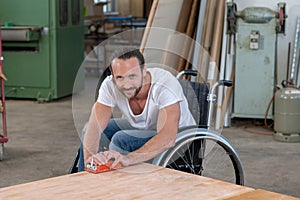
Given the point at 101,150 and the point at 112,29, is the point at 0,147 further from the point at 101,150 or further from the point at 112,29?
the point at 112,29

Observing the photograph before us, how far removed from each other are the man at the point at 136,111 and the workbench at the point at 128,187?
125 millimetres

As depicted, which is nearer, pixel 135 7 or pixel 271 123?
pixel 271 123

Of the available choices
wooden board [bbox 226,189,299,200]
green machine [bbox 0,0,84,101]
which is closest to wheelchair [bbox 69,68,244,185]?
wooden board [bbox 226,189,299,200]

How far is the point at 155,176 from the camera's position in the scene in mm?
2262

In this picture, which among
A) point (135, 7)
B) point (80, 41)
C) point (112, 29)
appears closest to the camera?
point (80, 41)

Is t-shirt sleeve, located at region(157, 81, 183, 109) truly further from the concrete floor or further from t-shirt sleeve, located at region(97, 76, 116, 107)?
the concrete floor

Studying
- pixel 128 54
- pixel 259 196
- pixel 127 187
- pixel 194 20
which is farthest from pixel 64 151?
pixel 259 196

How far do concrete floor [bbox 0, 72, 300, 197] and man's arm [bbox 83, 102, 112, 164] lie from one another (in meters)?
0.05

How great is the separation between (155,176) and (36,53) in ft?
13.8

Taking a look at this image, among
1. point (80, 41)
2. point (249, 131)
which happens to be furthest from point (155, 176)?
point (80, 41)

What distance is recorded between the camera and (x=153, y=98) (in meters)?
2.48

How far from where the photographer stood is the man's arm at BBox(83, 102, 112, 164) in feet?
8.30

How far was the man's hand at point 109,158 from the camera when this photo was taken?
7.65 feet

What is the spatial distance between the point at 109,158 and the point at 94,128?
0.23 m
